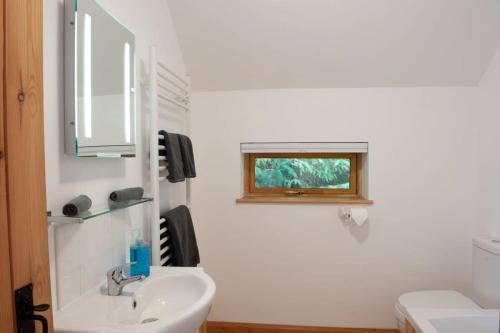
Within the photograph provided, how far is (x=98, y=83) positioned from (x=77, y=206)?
0.46m

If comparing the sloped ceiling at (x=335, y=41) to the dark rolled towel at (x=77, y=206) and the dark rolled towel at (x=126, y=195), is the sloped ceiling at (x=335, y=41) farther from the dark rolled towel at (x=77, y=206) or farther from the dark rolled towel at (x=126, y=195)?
the dark rolled towel at (x=77, y=206)

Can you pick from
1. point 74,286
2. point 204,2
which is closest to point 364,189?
point 204,2

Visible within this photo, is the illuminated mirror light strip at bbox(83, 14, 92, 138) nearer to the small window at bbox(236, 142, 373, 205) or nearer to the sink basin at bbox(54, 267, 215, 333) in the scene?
the sink basin at bbox(54, 267, 215, 333)

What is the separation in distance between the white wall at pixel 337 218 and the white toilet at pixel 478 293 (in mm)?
268

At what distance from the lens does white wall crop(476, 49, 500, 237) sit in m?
1.95

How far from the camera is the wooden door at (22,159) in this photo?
59cm

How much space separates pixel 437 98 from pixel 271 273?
5.47 feet

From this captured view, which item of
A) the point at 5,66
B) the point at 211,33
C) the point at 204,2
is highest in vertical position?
the point at 204,2

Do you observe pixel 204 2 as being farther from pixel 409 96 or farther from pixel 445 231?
pixel 445 231

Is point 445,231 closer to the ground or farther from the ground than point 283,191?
closer to the ground

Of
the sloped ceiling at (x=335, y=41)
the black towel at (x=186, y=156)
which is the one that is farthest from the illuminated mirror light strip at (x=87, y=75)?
the sloped ceiling at (x=335, y=41)

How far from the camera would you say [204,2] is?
6.03 ft

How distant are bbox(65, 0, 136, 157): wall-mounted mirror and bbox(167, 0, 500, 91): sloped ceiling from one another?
737 millimetres

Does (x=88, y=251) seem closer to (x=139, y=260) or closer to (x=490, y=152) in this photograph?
(x=139, y=260)
